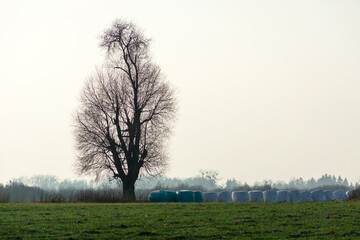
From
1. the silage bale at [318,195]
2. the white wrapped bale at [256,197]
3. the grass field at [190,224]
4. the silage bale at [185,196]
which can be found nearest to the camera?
the grass field at [190,224]

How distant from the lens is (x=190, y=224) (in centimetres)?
2217

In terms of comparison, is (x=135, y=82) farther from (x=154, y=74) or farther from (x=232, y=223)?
(x=232, y=223)

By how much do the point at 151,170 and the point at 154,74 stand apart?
917 centimetres

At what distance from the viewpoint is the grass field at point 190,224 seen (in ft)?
64.3

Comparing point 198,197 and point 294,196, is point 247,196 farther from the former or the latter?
point 198,197

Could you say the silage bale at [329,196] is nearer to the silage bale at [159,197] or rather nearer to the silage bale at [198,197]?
the silage bale at [198,197]

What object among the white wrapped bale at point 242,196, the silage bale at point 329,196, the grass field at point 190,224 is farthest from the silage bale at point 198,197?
the grass field at point 190,224

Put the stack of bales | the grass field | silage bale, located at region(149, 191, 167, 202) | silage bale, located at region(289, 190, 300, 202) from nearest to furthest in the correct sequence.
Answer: the grass field < the stack of bales < silage bale, located at region(149, 191, 167, 202) < silage bale, located at region(289, 190, 300, 202)

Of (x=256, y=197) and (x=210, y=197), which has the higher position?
(x=210, y=197)

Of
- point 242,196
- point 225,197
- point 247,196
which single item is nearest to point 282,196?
point 247,196

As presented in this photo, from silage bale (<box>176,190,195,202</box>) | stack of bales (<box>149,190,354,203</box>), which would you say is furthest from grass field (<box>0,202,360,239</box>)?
stack of bales (<box>149,190,354,203</box>)

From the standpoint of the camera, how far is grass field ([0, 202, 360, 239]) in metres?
19.6

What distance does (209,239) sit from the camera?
18.7 meters

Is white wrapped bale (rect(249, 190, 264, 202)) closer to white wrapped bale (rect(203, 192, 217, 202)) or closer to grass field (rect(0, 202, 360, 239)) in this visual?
white wrapped bale (rect(203, 192, 217, 202))
